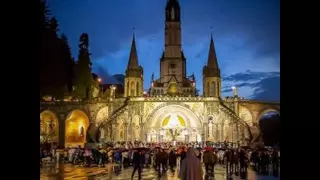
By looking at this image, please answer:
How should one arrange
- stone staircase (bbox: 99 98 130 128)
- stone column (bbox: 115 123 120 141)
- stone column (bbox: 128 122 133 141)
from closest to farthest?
stone staircase (bbox: 99 98 130 128) < stone column (bbox: 115 123 120 141) < stone column (bbox: 128 122 133 141)

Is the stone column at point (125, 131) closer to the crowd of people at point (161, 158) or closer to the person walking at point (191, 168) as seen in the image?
the crowd of people at point (161, 158)

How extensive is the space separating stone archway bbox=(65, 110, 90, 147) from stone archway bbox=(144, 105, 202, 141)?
5.76 meters

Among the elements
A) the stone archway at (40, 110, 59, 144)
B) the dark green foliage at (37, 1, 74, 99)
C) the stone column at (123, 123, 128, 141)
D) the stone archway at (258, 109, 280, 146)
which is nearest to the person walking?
the dark green foliage at (37, 1, 74, 99)

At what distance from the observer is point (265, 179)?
1566 centimetres

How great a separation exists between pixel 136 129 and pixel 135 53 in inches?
359

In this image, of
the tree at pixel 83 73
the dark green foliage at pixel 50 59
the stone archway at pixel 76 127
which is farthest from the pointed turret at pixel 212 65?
the dark green foliage at pixel 50 59

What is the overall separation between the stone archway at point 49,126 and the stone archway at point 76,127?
3.19 feet

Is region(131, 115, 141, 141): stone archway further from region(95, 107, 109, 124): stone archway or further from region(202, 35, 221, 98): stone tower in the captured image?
region(202, 35, 221, 98): stone tower

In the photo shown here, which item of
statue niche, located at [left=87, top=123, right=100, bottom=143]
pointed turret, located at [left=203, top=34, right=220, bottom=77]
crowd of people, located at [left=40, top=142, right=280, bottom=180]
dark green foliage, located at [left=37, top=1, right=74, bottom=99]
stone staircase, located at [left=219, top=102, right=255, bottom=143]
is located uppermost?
pointed turret, located at [left=203, top=34, right=220, bottom=77]

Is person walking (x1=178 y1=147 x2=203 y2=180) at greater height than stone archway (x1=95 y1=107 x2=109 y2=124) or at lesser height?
lesser

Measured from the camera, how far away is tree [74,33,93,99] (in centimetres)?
4238

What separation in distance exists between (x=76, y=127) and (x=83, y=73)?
16.0ft

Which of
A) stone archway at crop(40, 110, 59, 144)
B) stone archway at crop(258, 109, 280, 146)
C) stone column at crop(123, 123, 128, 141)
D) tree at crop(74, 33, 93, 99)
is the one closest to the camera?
stone column at crop(123, 123, 128, 141)
